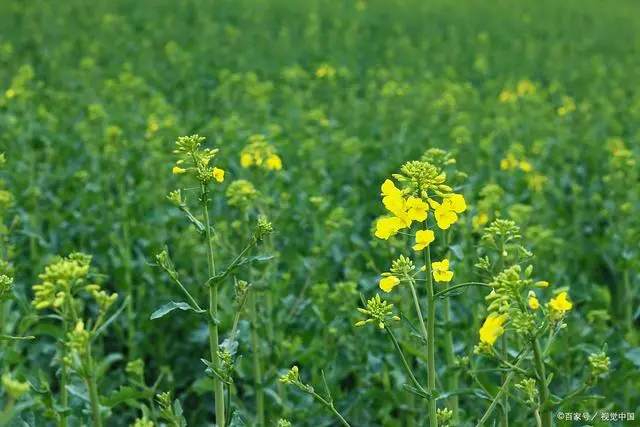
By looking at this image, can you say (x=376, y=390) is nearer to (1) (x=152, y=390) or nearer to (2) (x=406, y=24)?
(1) (x=152, y=390)

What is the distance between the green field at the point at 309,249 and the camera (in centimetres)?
268

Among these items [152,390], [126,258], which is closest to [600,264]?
[126,258]

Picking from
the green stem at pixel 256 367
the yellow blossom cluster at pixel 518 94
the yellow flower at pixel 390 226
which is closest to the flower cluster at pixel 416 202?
the yellow flower at pixel 390 226

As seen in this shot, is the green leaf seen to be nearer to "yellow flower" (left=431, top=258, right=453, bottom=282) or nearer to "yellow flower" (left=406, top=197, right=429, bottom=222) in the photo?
"yellow flower" (left=431, top=258, right=453, bottom=282)

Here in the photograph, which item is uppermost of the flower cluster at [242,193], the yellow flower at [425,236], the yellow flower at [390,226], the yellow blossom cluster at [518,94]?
the yellow flower at [425,236]

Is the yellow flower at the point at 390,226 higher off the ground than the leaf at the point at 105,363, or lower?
higher

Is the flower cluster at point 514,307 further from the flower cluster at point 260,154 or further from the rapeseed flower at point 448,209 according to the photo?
the flower cluster at point 260,154

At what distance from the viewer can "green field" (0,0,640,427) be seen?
8.78 ft

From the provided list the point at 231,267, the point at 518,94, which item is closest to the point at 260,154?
the point at 231,267

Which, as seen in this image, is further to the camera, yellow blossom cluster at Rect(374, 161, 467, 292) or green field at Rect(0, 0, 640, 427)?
green field at Rect(0, 0, 640, 427)

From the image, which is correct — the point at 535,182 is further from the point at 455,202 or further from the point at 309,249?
the point at 455,202

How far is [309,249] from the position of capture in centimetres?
526

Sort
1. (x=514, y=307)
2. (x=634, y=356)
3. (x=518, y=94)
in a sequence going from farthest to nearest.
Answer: (x=518, y=94), (x=634, y=356), (x=514, y=307)

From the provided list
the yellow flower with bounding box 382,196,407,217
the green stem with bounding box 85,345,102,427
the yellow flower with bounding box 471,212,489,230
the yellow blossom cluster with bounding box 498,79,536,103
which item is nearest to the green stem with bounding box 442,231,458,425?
the yellow flower with bounding box 471,212,489,230
